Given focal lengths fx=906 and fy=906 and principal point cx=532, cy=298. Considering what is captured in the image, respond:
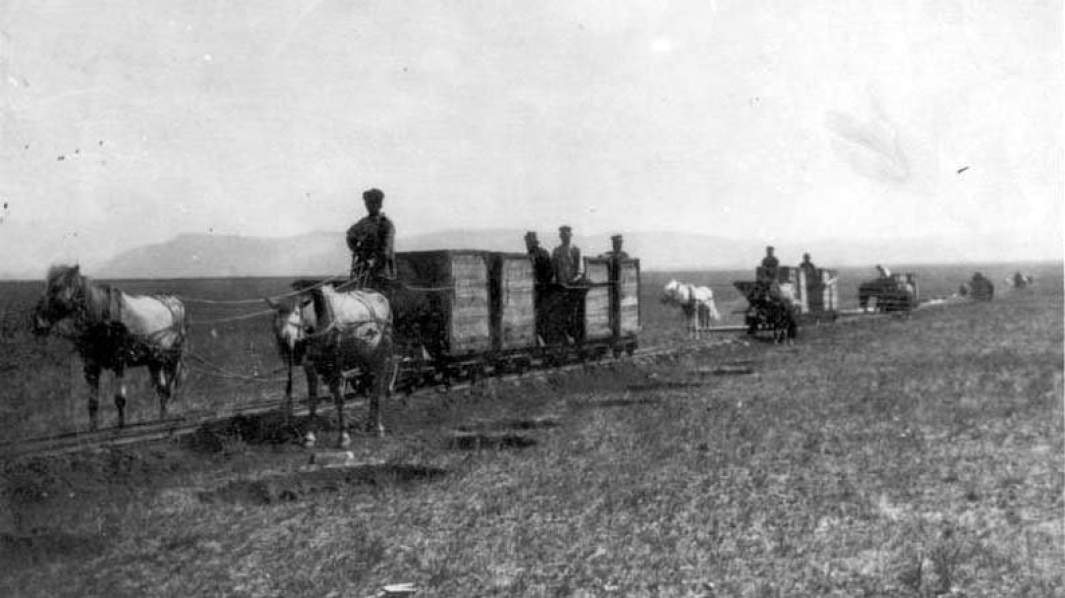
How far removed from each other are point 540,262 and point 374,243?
213 inches

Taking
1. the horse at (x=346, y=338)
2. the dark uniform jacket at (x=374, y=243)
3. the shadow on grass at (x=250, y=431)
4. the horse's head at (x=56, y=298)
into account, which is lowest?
the shadow on grass at (x=250, y=431)

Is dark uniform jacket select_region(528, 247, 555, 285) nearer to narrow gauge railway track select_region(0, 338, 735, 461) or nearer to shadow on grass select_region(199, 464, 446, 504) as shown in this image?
narrow gauge railway track select_region(0, 338, 735, 461)

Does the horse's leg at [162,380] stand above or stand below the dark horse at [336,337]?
below

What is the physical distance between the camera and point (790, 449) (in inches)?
363

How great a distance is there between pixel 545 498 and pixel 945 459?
13.5 ft

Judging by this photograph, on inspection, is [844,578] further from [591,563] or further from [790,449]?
[790,449]

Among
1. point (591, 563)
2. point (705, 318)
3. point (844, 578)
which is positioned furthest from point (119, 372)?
point (705, 318)

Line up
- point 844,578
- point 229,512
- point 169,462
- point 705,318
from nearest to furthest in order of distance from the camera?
point 844,578 < point 229,512 < point 169,462 < point 705,318

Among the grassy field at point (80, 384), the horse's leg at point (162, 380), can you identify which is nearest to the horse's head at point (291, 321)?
the grassy field at point (80, 384)

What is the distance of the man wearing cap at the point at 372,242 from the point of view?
1074 centimetres

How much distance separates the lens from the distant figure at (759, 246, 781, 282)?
23859 millimetres

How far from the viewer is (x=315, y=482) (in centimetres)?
794

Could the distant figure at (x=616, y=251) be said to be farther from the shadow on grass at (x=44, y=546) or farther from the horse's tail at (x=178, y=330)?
the shadow on grass at (x=44, y=546)

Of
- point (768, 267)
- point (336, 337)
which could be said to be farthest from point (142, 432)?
point (768, 267)
